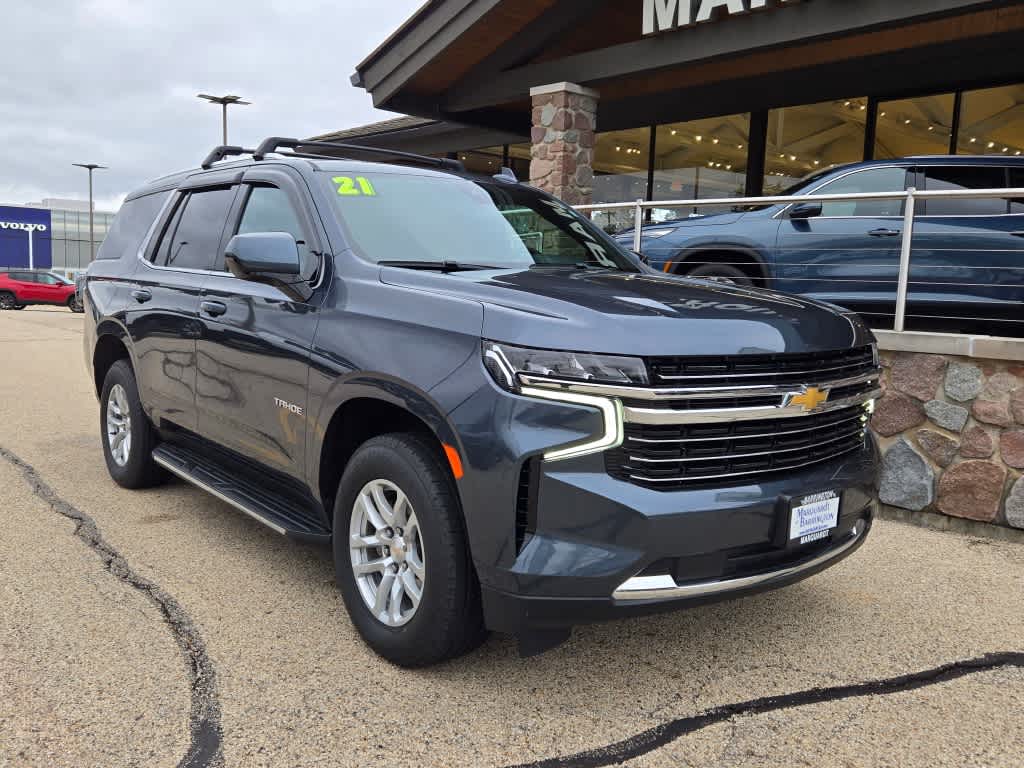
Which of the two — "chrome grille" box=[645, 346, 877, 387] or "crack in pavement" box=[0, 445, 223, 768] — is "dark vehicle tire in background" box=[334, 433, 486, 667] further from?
"chrome grille" box=[645, 346, 877, 387]

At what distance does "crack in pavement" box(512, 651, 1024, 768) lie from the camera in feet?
8.46

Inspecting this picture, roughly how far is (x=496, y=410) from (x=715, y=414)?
686mm

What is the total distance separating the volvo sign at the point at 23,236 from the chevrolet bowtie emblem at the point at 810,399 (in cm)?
7273

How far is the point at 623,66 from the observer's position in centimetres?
1002

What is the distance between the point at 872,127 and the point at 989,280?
20.1 ft

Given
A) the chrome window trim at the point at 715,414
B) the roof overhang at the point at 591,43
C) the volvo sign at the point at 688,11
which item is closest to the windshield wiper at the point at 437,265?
the chrome window trim at the point at 715,414

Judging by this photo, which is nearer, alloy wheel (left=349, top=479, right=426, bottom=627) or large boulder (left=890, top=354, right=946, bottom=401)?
alloy wheel (left=349, top=479, right=426, bottom=627)

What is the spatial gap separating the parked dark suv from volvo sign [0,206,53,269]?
232 feet

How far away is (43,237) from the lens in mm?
67125

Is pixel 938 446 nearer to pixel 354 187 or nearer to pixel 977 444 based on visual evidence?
pixel 977 444

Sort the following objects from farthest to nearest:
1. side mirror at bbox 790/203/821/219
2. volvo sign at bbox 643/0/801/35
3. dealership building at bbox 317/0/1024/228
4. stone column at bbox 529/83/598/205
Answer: stone column at bbox 529/83/598/205
dealership building at bbox 317/0/1024/228
volvo sign at bbox 643/0/801/35
side mirror at bbox 790/203/821/219

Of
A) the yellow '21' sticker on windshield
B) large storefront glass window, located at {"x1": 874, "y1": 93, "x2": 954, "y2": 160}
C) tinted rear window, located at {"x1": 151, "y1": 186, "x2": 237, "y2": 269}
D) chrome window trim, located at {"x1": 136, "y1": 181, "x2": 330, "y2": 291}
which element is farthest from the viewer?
large storefront glass window, located at {"x1": 874, "y1": 93, "x2": 954, "y2": 160}

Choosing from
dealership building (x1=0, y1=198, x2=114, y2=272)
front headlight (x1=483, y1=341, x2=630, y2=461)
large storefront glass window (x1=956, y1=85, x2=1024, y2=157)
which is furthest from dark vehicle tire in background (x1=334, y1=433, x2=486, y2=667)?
dealership building (x1=0, y1=198, x2=114, y2=272)

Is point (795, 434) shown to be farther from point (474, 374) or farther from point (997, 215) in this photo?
point (997, 215)
